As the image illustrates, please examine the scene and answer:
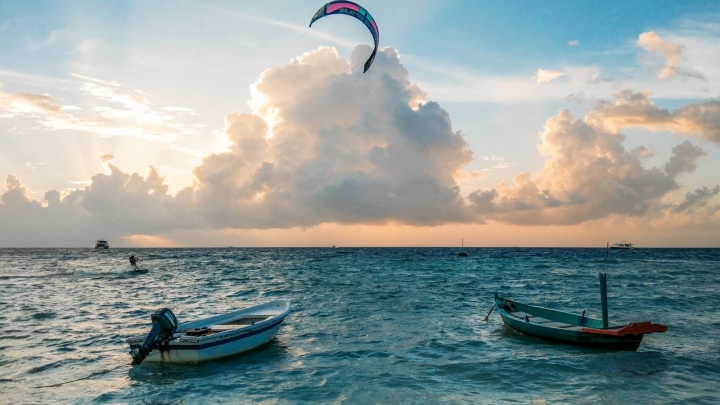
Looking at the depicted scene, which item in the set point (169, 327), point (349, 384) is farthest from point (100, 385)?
point (349, 384)

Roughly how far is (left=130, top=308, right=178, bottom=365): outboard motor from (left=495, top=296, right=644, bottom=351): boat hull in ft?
40.7

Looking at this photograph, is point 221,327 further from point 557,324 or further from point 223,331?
point 557,324

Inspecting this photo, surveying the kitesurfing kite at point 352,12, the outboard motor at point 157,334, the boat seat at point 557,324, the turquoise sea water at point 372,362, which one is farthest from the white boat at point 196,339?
the kitesurfing kite at point 352,12

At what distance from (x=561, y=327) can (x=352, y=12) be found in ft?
51.9

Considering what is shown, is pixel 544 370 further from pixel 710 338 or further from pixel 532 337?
pixel 710 338

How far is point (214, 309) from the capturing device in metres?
26.0

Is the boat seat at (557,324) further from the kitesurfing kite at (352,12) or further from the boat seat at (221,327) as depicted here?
the kitesurfing kite at (352,12)

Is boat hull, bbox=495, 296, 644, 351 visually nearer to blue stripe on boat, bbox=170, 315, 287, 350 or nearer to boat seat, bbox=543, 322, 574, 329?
boat seat, bbox=543, 322, 574, 329

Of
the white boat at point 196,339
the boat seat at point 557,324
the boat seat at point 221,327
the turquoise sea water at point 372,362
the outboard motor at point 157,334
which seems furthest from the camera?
the boat seat at point 557,324

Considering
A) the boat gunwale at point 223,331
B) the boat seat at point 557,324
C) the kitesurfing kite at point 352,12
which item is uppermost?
the kitesurfing kite at point 352,12

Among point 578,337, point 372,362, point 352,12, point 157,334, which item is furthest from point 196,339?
point 352,12

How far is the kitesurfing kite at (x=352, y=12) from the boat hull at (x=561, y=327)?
39.8 ft

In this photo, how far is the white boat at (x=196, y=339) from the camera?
1308cm

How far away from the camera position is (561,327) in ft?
54.8
